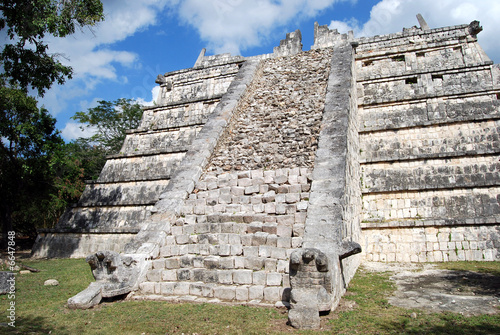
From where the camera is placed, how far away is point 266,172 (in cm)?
763

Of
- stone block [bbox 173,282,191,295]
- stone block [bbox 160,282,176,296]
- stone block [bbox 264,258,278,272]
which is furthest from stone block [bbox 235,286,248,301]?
stone block [bbox 160,282,176,296]

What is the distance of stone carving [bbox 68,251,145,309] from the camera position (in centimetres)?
552

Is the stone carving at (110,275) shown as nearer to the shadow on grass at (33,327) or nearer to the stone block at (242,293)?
the shadow on grass at (33,327)

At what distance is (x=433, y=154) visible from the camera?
8.77 meters

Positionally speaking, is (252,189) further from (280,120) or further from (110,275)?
(110,275)

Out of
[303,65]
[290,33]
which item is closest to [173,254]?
[303,65]

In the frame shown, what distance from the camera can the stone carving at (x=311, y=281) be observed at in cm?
452

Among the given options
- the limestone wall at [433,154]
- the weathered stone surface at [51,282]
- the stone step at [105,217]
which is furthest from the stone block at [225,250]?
the stone step at [105,217]

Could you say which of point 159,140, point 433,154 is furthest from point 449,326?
point 159,140

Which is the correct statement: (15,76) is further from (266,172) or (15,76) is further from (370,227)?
(370,227)

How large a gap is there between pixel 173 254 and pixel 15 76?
6.49 m

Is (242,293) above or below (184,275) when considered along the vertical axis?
below

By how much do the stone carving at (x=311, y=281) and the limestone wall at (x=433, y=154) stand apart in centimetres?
413

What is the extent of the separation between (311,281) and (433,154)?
5883 millimetres
